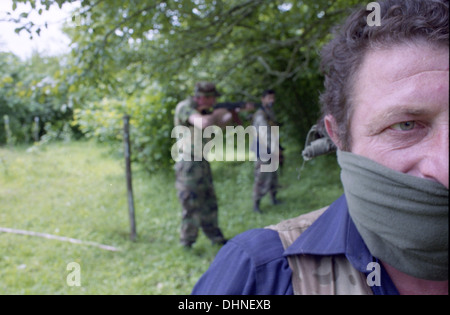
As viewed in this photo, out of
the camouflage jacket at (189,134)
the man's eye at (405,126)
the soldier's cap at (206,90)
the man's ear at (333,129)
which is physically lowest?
the man's eye at (405,126)

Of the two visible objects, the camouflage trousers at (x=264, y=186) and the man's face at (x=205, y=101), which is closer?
the camouflage trousers at (x=264, y=186)

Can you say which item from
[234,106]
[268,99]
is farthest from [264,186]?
[234,106]

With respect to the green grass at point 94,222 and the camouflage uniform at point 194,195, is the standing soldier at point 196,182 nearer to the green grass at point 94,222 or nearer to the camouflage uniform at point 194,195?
the camouflage uniform at point 194,195

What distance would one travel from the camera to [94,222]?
4.31 m

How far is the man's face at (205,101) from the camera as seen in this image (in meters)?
3.90

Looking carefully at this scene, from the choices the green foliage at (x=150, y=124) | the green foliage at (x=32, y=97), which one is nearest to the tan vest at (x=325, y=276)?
the green foliage at (x=32, y=97)

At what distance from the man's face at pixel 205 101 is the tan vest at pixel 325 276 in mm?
3027

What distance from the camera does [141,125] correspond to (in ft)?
19.8

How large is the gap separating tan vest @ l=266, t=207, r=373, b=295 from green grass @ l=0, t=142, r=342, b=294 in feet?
3.30

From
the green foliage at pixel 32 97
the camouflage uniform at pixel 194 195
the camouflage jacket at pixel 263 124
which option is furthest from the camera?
the camouflage uniform at pixel 194 195

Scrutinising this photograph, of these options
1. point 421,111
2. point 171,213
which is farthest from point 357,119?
point 171,213

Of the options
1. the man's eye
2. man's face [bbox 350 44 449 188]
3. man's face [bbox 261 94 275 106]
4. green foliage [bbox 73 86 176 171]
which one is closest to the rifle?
man's face [bbox 261 94 275 106]

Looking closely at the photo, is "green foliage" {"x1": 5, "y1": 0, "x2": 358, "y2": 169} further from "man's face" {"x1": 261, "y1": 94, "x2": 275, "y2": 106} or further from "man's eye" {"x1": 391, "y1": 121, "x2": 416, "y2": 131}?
"man's eye" {"x1": 391, "y1": 121, "x2": 416, "y2": 131}

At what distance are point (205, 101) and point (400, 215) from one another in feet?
10.8
